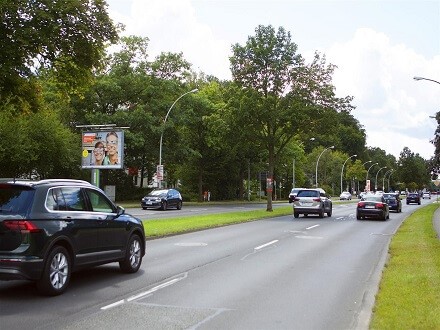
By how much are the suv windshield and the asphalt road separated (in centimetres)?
130

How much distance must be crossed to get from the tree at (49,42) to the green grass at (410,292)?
10955 millimetres

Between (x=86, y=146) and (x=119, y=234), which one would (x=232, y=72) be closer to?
(x=86, y=146)

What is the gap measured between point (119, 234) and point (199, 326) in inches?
152

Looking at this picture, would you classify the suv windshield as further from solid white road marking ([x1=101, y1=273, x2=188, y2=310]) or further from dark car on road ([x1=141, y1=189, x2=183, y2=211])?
dark car on road ([x1=141, y1=189, x2=183, y2=211])

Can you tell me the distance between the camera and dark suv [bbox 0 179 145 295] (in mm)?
7672

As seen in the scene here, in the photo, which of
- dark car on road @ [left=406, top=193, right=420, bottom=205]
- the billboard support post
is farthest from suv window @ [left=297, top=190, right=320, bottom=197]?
dark car on road @ [left=406, top=193, right=420, bottom=205]

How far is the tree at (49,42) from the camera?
15.1 meters

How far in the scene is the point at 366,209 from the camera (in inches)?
1174

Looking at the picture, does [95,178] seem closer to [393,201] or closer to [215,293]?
[215,293]

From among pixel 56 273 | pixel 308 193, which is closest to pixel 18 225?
pixel 56 273

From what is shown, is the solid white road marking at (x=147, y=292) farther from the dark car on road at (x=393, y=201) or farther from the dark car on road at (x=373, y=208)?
the dark car on road at (x=393, y=201)

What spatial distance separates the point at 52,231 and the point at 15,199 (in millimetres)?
729

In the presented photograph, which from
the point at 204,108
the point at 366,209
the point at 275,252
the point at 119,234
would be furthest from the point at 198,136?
the point at 119,234

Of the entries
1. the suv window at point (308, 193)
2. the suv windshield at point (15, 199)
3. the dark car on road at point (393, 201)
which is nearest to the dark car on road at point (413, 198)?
the dark car on road at point (393, 201)
